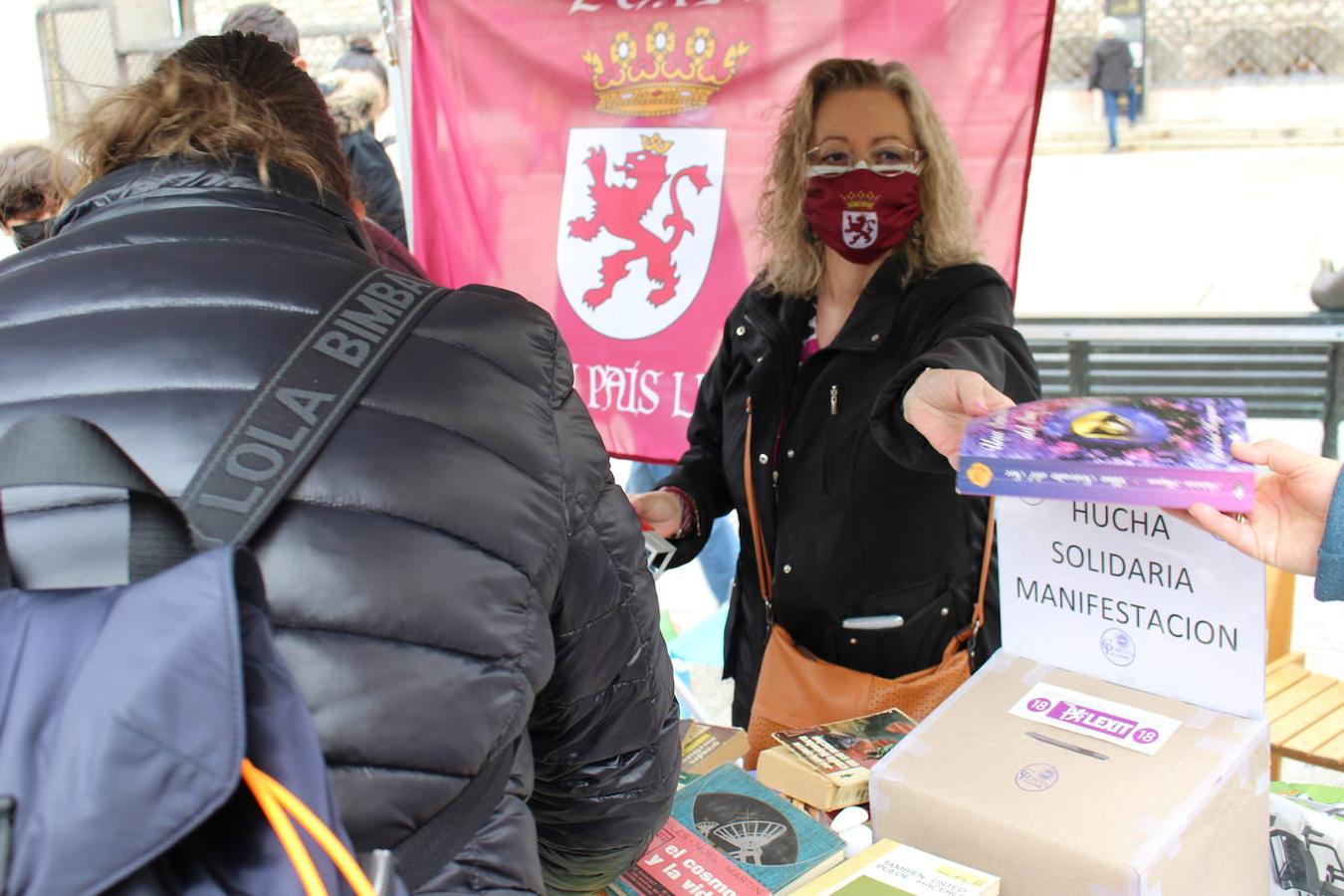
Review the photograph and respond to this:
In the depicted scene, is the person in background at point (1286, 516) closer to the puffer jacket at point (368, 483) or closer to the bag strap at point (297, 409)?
the puffer jacket at point (368, 483)

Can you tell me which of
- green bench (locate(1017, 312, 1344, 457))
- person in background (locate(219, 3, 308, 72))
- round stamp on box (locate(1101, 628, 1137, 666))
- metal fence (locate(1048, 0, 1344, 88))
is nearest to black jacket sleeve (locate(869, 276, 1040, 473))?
round stamp on box (locate(1101, 628, 1137, 666))

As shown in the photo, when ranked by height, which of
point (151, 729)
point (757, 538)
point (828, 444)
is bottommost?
point (757, 538)

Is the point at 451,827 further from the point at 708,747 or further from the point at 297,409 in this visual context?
the point at 708,747

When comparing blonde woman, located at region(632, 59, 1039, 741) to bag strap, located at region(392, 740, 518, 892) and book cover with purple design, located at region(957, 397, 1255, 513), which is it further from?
bag strap, located at region(392, 740, 518, 892)

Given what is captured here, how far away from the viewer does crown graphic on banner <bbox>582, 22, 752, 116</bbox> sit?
9.61 feet

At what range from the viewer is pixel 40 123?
192 inches

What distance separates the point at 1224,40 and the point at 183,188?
16.7m

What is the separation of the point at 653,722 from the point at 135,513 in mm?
688

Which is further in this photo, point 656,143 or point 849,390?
point 656,143

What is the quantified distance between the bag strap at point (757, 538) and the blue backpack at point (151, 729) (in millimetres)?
1516

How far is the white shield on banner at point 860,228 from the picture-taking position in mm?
2252

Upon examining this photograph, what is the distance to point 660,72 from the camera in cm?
300

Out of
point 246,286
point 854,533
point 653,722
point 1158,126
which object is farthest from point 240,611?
point 1158,126

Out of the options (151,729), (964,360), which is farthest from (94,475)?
(964,360)
